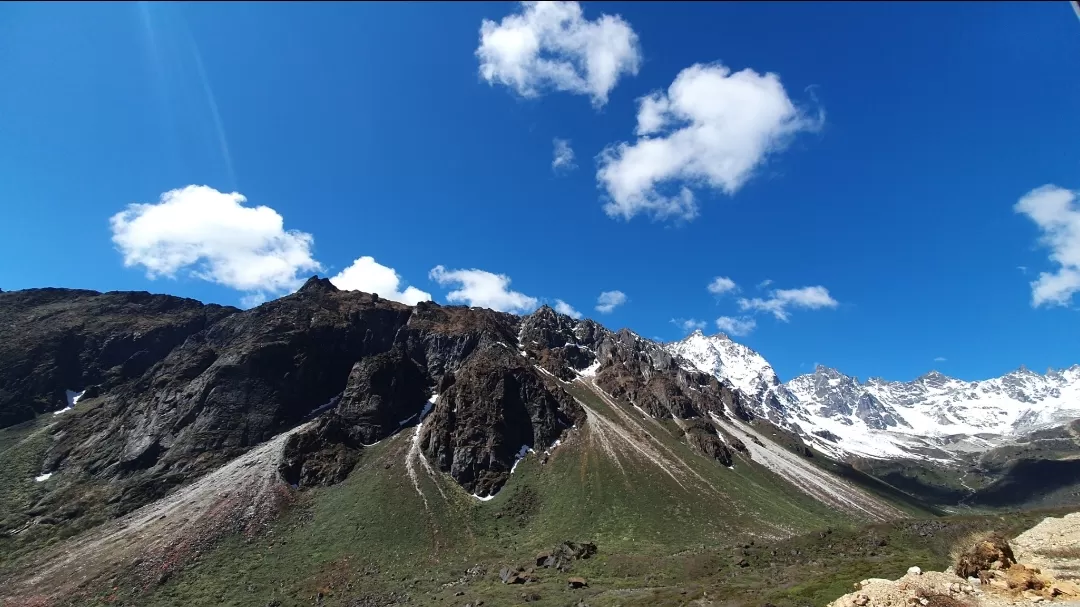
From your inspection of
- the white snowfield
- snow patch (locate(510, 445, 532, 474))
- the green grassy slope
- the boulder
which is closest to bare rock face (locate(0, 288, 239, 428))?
the green grassy slope

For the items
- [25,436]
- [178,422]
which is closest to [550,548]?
[178,422]

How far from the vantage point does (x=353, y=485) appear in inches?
5172

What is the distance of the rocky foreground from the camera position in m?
30.2

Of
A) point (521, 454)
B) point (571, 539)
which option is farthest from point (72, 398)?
point (571, 539)

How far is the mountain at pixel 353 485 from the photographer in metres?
88.0

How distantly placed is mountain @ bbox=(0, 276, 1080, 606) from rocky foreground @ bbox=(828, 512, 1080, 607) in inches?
1038

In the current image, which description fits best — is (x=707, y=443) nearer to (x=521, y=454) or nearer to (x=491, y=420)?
(x=521, y=454)

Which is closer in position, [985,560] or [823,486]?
[985,560]

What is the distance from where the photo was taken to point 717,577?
6919cm

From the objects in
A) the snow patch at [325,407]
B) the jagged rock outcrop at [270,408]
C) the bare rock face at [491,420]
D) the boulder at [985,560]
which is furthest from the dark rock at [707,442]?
the boulder at [985,560]

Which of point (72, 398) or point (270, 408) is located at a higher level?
point (72, 398)

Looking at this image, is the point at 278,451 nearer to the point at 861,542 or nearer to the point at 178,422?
the point at 178,422

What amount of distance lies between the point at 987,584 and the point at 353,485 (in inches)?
5015

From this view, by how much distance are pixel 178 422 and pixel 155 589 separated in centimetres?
7252
